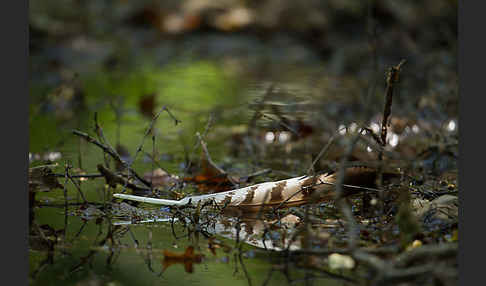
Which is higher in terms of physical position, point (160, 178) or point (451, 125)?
point (451, 125)

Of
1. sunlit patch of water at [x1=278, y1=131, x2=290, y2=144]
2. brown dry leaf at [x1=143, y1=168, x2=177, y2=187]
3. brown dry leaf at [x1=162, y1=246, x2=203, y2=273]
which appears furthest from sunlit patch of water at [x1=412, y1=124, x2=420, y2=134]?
brown dry leaf at [x1=162, y1=246, x2=203, y2=273]

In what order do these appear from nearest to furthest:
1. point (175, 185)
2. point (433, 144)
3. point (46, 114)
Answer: point (175, 185) → point (433, 144) → point (46, 114)

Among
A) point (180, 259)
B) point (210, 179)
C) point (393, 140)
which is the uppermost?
point (393, 140)

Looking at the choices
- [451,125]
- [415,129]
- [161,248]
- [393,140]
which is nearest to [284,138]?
[393,140]

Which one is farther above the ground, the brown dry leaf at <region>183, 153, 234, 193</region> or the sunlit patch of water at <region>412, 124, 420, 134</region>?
the sunlit patch of water at <region>412, 124, 420, 134</region>

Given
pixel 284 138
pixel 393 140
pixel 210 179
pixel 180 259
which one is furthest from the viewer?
pixel 284 138

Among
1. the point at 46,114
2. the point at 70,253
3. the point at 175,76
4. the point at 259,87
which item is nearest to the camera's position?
the point at 70,253

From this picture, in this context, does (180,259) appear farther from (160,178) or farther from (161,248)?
(160,178)

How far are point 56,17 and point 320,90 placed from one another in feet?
15.2

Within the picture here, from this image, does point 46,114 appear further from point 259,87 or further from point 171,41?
point 171,41

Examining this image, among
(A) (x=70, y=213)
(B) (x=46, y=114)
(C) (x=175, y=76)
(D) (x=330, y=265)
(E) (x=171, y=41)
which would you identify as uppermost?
(E) (x=171, y=41)

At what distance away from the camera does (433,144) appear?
279 centimetres

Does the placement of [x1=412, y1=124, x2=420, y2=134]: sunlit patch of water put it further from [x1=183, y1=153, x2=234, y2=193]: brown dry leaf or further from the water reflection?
the water reflection

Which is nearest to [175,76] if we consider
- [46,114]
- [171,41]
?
[46,114]
